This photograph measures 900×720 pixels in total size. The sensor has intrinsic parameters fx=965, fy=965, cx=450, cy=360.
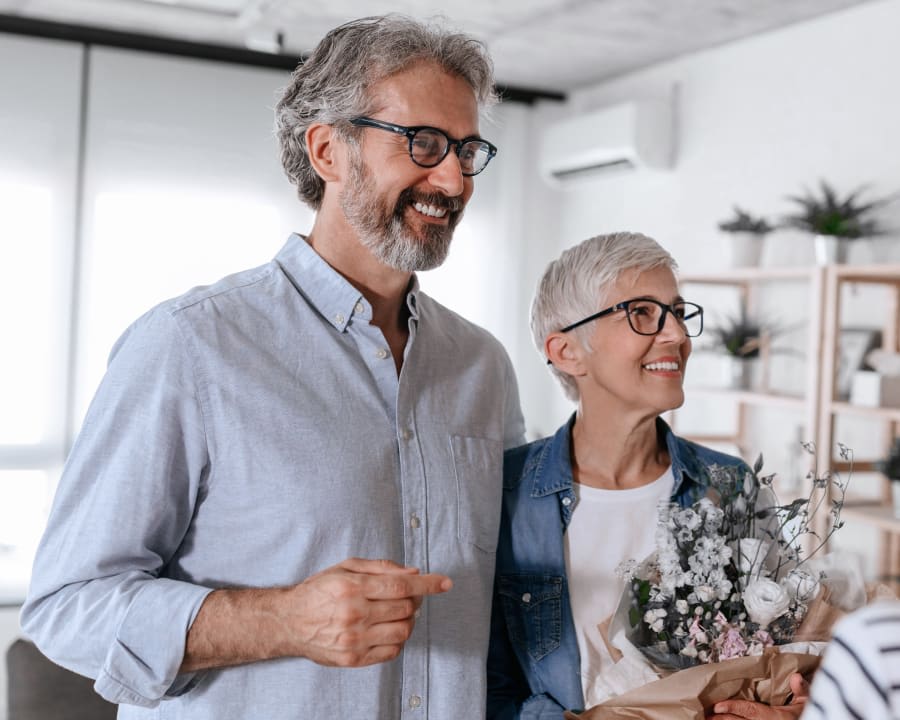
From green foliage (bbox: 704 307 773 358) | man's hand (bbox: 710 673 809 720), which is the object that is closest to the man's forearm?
man's hand (bbox: 710 673 809 720)

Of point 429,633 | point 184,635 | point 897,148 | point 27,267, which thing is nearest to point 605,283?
point 429,633

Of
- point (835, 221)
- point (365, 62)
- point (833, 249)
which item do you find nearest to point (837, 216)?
point (835, 221)

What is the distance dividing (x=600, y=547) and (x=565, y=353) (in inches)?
14.2

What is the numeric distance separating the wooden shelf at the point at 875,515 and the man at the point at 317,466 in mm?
2177

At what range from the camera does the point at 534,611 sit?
5.13 feet

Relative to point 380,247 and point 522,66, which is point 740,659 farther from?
point 522,66

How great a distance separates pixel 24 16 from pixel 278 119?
3.54 metres

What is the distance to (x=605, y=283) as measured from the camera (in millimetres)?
1688

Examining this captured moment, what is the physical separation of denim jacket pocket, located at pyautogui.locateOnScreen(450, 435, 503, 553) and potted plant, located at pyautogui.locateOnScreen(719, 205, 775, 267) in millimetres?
2787

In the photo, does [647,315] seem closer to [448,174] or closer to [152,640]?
[448,174]

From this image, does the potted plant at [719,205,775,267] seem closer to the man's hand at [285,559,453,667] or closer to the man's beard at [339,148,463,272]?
the man's beard at [339,148,463,272]

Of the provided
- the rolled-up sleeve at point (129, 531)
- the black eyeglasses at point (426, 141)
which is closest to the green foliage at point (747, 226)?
the black eyeglasses at point (426, 141)

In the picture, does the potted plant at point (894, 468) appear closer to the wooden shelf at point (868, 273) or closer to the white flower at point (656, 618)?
the wooden shelf at point (868, 273)

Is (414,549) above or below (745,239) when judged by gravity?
below
